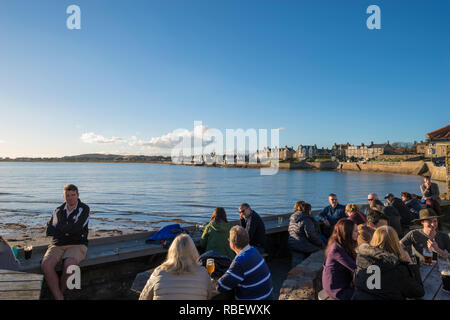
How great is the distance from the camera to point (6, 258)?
15.3 feet

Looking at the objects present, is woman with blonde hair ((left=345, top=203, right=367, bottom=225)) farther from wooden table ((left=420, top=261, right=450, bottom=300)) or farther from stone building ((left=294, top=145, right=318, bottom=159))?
stone building ((left=294, top=145, right=318, bottom=159))

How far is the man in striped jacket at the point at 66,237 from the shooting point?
15.9 ft

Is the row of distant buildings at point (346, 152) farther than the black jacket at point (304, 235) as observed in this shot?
Yes

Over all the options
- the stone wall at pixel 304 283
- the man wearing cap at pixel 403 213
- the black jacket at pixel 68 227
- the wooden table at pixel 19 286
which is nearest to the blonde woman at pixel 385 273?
the stone wall at pixel 304 283

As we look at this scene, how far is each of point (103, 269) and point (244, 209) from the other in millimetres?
3015

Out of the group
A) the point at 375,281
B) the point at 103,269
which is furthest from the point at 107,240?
the point at 375,281

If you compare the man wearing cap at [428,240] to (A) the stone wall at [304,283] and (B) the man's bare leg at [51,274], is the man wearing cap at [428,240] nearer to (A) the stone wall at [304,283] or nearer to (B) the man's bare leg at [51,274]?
(A) the stone wall at [304,283]

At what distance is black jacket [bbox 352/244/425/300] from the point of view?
3.04 m

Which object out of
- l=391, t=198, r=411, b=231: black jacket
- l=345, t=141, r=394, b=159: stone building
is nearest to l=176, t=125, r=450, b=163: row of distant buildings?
l=345, t=141, r=394, b=159: stone building

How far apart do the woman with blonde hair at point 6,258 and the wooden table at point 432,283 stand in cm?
582

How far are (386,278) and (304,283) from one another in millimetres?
1566

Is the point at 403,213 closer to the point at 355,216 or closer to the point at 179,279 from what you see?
the point at 355,216

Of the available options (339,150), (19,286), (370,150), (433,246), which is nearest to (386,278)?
(433,246)
